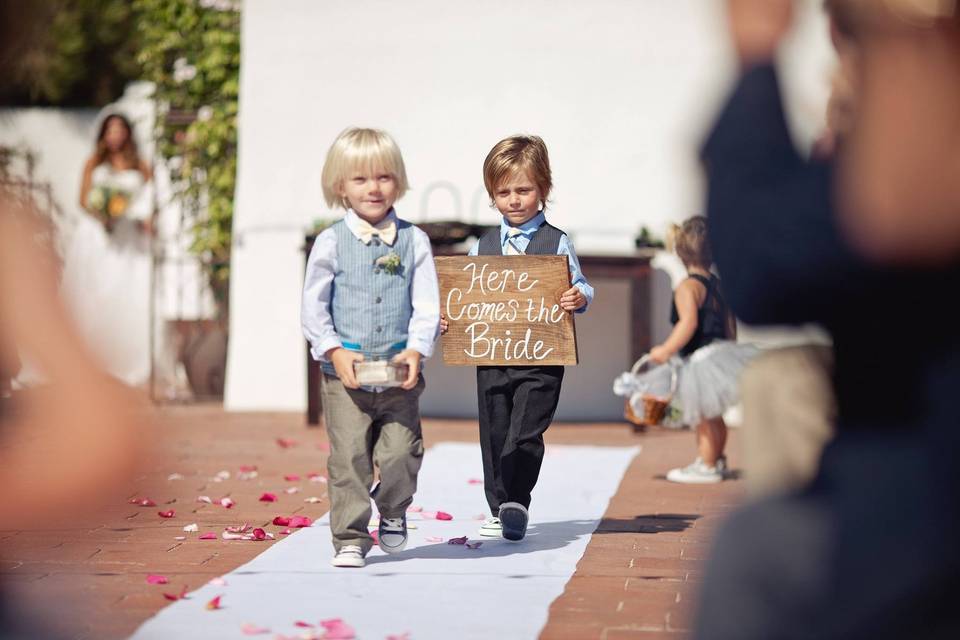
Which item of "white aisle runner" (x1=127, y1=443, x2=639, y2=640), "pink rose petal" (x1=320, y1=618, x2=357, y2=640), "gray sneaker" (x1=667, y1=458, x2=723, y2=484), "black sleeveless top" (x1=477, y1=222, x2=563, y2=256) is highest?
"black sleeveless top" (x1=477, y1=222, x2=563, y2=256)

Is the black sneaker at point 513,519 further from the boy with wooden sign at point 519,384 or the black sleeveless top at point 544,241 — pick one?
the black sleeveless top at point 544,241

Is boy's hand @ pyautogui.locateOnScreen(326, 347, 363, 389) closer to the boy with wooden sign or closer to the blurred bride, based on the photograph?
the boy with wooden sign

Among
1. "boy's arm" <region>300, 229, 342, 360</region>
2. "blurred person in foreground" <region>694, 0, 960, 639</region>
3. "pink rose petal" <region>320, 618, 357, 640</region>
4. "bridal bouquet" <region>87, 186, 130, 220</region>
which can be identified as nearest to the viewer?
"blurred person in foreground" <region>694, 0, 960, 639</region>

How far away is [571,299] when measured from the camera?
5.30 meters

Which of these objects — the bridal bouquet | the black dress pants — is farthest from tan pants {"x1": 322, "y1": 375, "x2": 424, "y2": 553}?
the bridal bouquet

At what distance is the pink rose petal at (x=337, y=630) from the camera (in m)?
3.46

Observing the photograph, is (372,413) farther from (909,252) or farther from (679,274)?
(679,274)

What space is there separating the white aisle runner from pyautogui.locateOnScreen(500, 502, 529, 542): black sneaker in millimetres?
48

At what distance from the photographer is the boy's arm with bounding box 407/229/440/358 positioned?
14.8 feet

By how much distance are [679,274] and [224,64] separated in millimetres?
4544

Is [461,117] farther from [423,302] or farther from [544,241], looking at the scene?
[423,302]

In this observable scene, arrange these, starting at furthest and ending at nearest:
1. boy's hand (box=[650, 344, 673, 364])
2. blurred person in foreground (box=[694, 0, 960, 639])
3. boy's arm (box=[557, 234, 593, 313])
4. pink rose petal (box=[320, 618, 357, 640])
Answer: boy's hand (box=[650, 344, 673, 364]) < boy's arm (box=[557, 234, 593, 313]) < pink rose petal (box=[320, 618, 357, 640]) < blurred person in foreground (box=[694, 0, 960, 639])

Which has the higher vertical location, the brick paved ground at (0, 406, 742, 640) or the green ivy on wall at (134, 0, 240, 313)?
the green ivy on wall at (134, 0, 240, 313)

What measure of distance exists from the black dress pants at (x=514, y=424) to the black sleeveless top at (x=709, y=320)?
82.2 inches
